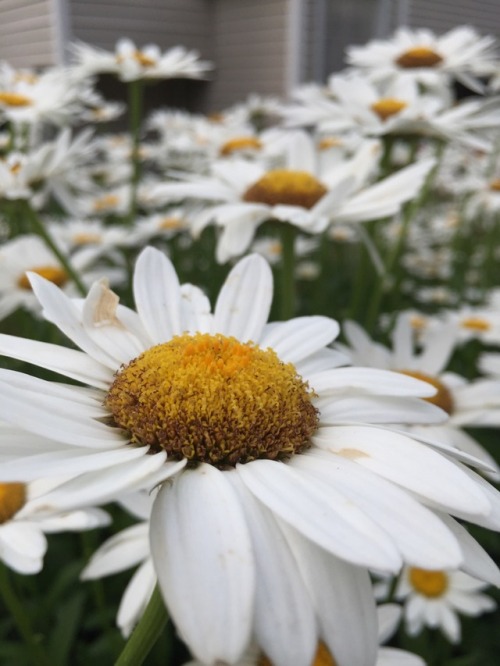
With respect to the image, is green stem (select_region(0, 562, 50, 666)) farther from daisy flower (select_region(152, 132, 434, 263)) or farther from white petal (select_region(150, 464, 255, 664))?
daisy flower (select_region(152, 132, 434, 263))

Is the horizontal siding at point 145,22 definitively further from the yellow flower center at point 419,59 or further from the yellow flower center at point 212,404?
the yellow flower center at point 212,404

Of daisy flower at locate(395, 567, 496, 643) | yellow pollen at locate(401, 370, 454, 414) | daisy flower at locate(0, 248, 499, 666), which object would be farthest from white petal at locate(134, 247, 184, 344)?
daisy flower at locate(395, 567, 496, 643)

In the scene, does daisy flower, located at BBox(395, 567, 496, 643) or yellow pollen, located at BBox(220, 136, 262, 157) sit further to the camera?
yellow pollen, located at BBox(220, 136, 262, 157)

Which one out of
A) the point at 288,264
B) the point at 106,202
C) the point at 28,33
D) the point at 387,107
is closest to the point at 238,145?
the point at 106,202

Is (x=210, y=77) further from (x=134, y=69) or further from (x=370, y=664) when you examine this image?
(x=370, y=664)

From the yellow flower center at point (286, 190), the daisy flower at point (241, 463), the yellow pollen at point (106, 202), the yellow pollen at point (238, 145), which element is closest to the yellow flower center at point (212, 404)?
the daisy flower at point (241, 463)

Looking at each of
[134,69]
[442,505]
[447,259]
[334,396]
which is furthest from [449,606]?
[447,259]

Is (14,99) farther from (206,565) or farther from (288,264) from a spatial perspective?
(206,565)
